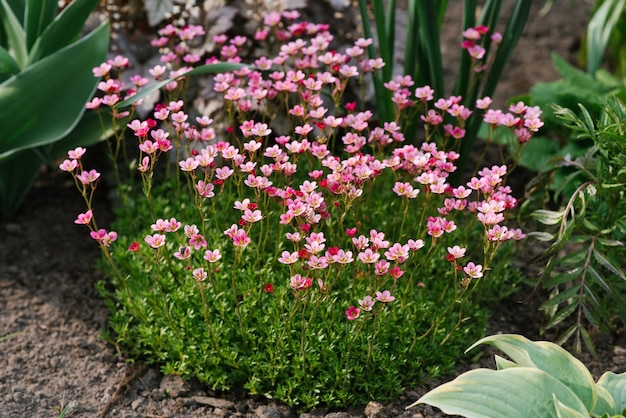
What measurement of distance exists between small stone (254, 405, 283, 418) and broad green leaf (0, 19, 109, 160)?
3.91 ft

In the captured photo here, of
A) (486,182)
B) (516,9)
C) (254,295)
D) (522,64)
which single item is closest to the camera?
(486,182)

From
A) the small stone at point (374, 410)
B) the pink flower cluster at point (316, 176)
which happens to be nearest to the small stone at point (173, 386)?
the pink flower cluster at point (316, 176)

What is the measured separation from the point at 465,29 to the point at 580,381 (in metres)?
1.46

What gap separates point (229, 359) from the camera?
2.28m

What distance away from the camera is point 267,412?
2.23 m

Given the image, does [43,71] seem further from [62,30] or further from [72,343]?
[72,343]

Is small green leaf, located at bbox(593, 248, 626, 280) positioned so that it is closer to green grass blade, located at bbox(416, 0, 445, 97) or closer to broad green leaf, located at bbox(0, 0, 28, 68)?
green grass blade, located at bbox(416, 0, 445, 97)

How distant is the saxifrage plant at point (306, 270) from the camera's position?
2.12 m

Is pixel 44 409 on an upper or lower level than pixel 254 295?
lower

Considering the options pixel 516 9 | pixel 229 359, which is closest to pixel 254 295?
pixel 229 359

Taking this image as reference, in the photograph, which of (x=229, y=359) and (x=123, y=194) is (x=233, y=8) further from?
(x=229, y=359)

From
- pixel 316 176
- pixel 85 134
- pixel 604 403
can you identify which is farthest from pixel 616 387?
pixel 85 134

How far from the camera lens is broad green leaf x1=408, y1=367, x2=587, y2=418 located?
1830 mm

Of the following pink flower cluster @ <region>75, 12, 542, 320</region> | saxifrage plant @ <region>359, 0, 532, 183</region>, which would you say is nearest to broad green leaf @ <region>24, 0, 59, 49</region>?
pink flower cluster @ <region>75, 12, 542, 320</region>
